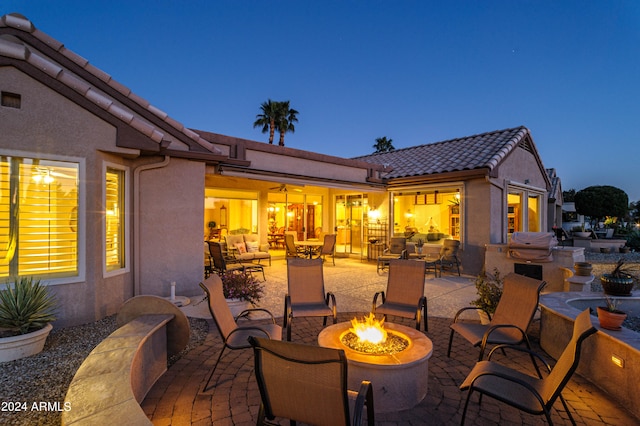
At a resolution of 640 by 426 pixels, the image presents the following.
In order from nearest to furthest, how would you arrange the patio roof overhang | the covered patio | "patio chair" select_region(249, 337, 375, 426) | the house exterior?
"patio chair" select_region(249, 337, 375, 426) → the covered patio → the house exterior → the patio roof overhang

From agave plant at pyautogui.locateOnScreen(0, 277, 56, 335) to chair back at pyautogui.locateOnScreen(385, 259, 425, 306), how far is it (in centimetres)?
490

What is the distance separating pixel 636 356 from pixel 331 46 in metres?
23.0

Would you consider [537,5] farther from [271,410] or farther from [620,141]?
[620,141]

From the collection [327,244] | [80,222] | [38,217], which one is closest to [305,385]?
[80,222]

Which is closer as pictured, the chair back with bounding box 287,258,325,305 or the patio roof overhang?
the chair back with bounding box 287,258,325,305

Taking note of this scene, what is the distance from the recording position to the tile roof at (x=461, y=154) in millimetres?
9930

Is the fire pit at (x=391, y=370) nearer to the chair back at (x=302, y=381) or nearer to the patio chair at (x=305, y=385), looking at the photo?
the patio chair at (x=305, y=385)

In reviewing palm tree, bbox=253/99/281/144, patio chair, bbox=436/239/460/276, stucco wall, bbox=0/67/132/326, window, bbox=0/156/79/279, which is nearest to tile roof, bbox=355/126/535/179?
patio chair, bbox=436/239/460/276

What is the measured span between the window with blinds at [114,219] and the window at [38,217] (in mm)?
556

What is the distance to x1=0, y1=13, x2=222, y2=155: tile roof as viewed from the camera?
459 cm

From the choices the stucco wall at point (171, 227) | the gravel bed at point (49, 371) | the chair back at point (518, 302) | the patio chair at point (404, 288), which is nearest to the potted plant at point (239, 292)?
the gravel bed at point (49, 371)

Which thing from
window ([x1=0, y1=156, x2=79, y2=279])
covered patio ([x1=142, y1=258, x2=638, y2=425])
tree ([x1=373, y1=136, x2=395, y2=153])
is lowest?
covered patio ([x1=142, y1=258, x2=638, y2=425])

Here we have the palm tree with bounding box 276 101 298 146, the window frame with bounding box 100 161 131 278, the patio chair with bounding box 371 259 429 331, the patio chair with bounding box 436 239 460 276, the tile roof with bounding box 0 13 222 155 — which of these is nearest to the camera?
the tile roof with bounding box 0 13 222 155

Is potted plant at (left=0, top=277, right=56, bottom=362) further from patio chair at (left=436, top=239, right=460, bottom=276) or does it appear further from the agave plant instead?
patio chair at (left=436, top=239, right=460, bottom=276)
